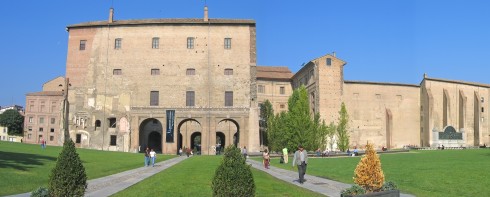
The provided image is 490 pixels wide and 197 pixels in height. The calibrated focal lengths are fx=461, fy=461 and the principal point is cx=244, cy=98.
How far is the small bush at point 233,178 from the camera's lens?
8516 millimetres

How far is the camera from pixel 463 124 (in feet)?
231

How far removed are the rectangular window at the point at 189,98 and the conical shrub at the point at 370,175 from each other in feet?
152

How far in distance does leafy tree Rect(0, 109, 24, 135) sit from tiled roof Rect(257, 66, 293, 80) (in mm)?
60809

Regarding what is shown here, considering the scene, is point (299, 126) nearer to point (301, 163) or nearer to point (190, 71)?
point (190, 71)

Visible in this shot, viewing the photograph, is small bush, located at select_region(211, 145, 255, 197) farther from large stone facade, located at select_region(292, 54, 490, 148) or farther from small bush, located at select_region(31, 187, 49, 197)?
large stone facade, located at select_region(292, 54, 490, 148)

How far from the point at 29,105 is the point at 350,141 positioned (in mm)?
65391

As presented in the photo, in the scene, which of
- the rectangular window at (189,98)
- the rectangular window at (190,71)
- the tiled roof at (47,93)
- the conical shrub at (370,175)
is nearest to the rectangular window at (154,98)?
the rectangular window at (189,98)

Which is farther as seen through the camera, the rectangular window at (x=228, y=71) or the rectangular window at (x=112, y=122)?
the rectangular window at (x=112, y=122)

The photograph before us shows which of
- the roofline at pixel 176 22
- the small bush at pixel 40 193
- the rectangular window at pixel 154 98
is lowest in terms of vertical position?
the small bush at pixel 40 193

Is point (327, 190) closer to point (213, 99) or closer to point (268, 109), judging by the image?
point (213, 99)

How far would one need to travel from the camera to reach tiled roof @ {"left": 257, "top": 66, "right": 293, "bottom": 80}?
267ft

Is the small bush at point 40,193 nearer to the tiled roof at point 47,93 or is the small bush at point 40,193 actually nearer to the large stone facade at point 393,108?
the large stone facade at point 393,108

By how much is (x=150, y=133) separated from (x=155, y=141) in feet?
10.5

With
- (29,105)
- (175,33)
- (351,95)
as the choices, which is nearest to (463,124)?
(351,95)
